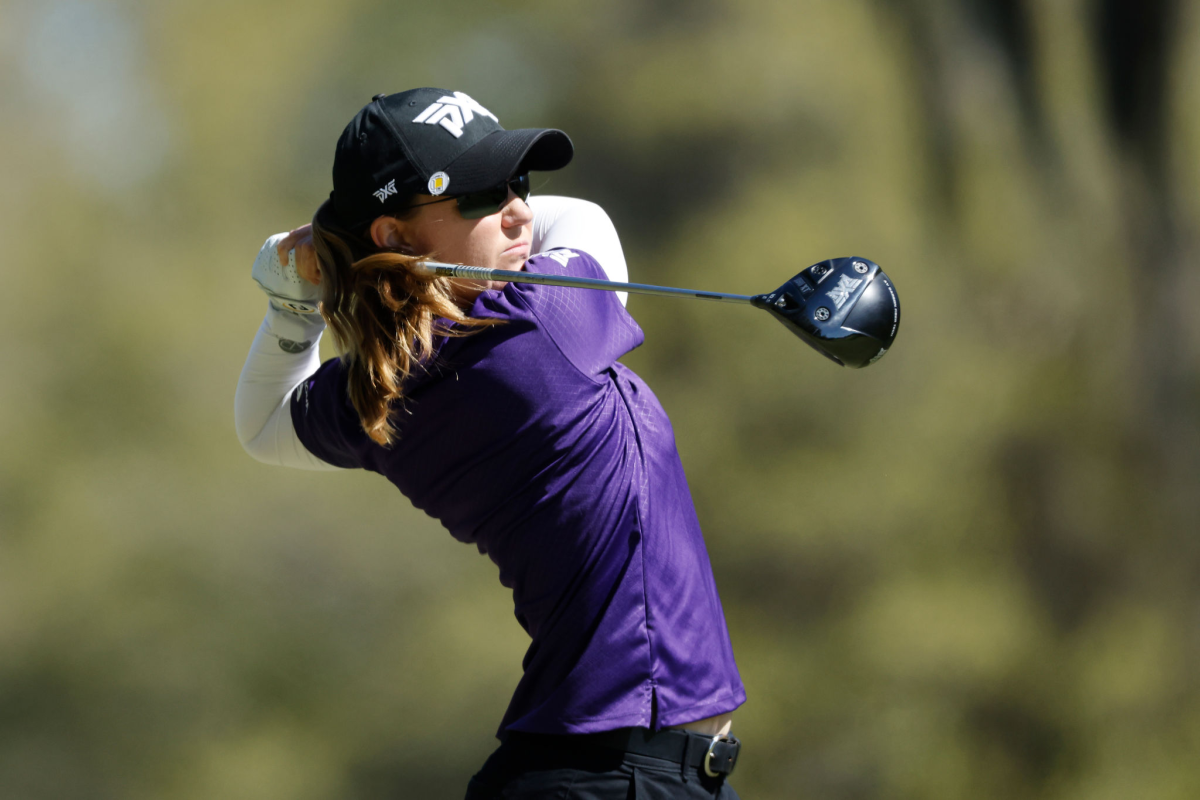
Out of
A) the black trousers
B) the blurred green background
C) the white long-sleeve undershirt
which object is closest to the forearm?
the white long-sleeve undershirt

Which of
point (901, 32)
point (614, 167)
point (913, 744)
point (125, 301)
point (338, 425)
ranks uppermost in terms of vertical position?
point (901, 32)

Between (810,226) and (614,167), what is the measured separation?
39cm

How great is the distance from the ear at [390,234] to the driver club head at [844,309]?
342 millimetres

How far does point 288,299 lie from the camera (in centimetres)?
121

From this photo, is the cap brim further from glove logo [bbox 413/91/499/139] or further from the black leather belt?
the black leather belt

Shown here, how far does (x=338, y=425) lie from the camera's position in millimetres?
1132

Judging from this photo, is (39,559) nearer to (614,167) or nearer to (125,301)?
(125,301)

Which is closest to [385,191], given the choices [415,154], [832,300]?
[415,154]

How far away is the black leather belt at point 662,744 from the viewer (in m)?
1.02

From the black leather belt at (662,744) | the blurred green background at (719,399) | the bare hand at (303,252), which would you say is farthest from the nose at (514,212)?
the blurred green background at (719,399)

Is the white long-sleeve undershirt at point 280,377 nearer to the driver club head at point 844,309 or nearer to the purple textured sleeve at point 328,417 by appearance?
the purple textured sleeve at point 328,417

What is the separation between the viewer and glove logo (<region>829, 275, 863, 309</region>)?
97cm

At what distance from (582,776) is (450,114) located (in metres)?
0.64

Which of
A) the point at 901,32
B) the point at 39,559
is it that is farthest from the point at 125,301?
the point at 901,32
